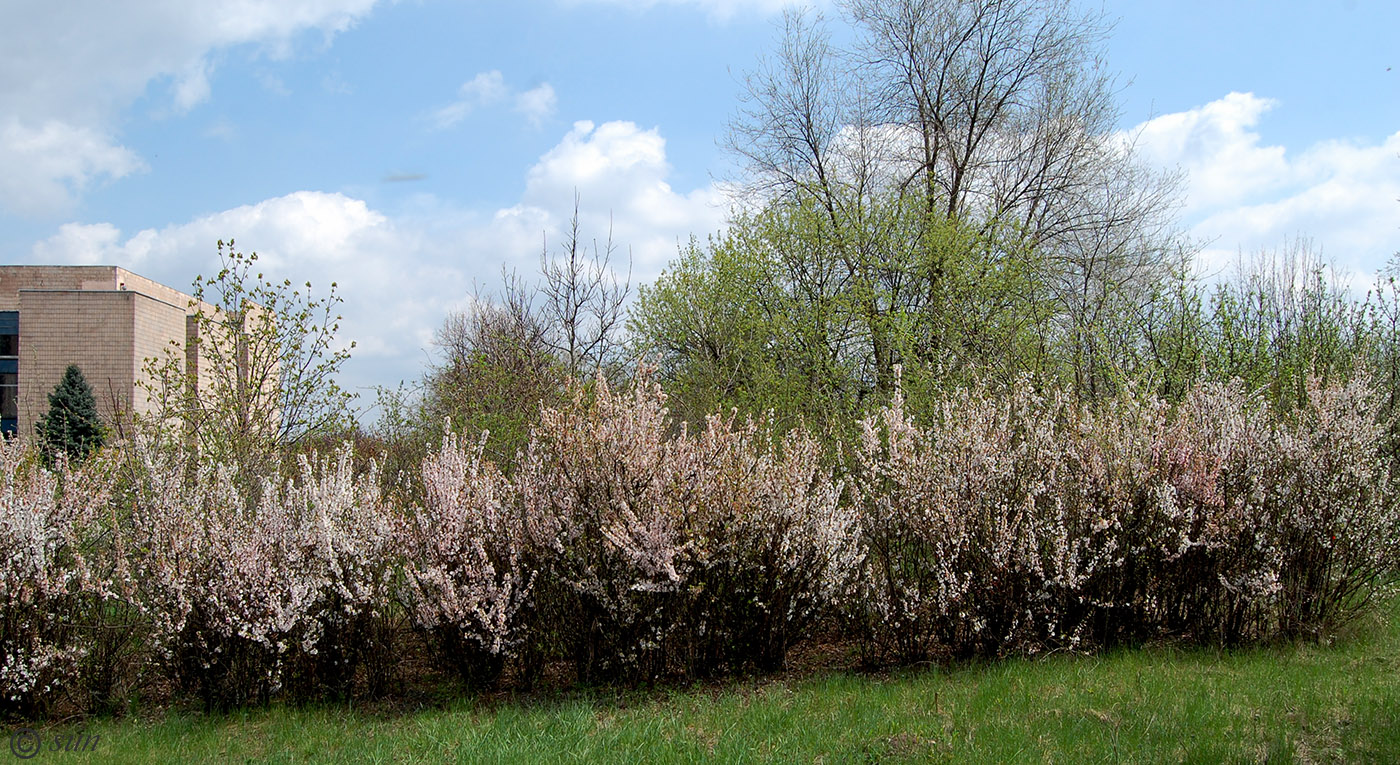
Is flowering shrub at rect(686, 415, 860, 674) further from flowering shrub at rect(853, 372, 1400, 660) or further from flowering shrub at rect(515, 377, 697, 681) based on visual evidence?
flowering shrub at rect(853, 372, 1400, 660)

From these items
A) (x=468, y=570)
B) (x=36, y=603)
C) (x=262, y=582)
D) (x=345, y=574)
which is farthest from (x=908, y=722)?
(x=36, y=603)

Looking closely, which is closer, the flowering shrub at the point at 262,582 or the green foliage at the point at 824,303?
the flowering shrub at the point at 262,582

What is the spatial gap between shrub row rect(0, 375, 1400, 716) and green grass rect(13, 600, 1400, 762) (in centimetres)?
37

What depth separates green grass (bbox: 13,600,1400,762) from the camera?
4.21 metres

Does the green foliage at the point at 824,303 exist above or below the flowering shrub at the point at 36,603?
above

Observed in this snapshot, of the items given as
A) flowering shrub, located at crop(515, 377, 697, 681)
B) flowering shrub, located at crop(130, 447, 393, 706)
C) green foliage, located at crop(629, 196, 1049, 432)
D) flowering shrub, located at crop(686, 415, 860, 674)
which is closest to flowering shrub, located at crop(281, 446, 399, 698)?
flowering shrub, located at crop(130, 447, 393, 706)

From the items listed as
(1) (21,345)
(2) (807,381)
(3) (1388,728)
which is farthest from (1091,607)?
(1) (21,345)

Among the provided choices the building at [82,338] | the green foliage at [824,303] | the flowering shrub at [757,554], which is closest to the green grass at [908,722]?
the flowering shrub at [757,554]

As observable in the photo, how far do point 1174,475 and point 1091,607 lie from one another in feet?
3.64

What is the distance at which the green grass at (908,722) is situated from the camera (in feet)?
13.8

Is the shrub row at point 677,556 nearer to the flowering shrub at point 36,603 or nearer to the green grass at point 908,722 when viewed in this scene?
the flowering shrub at point 36,603

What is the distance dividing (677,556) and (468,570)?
1.31m

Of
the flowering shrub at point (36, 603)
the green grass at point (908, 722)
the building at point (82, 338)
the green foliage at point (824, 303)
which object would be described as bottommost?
the green grass at point (908, 722)

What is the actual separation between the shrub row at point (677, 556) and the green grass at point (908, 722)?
0.37 m
